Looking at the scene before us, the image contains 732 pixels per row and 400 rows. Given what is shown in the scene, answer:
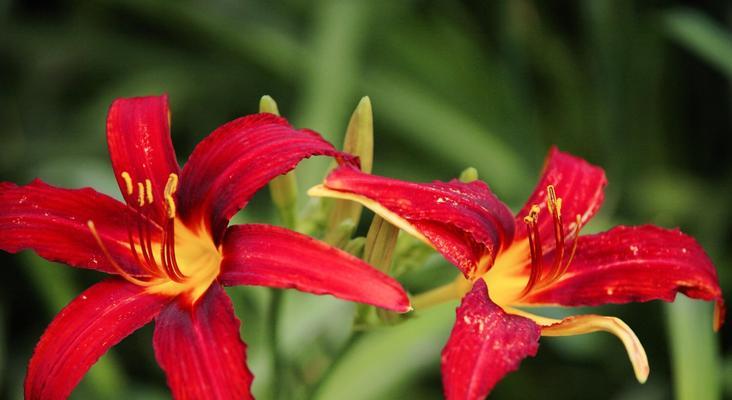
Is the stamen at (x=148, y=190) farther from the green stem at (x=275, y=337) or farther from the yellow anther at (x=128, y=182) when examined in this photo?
the green stem at (x=275, y=337)

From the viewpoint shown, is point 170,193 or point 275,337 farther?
point 275,337

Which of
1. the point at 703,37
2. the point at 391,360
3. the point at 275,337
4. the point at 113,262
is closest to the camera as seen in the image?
the point at 113,262

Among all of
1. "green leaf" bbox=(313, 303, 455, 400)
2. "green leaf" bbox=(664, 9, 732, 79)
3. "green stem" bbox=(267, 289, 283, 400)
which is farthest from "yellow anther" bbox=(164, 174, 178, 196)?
"green leaf" bbox=(664, 9, 732, 79)

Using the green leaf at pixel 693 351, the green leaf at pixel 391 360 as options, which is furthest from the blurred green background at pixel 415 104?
the green leaf at pixel 693 351

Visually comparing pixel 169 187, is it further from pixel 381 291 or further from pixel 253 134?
pixel 381 291

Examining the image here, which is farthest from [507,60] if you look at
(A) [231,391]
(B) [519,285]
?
(A) [231,391]

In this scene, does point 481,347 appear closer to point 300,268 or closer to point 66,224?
point 300,268

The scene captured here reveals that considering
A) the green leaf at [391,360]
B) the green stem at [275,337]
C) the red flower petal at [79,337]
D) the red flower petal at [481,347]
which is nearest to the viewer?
the red flower petal at [481,347]

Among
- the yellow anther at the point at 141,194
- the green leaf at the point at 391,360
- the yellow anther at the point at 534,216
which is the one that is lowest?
the green leaf at the point at 391,360

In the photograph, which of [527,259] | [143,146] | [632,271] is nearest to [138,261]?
[143,146]
